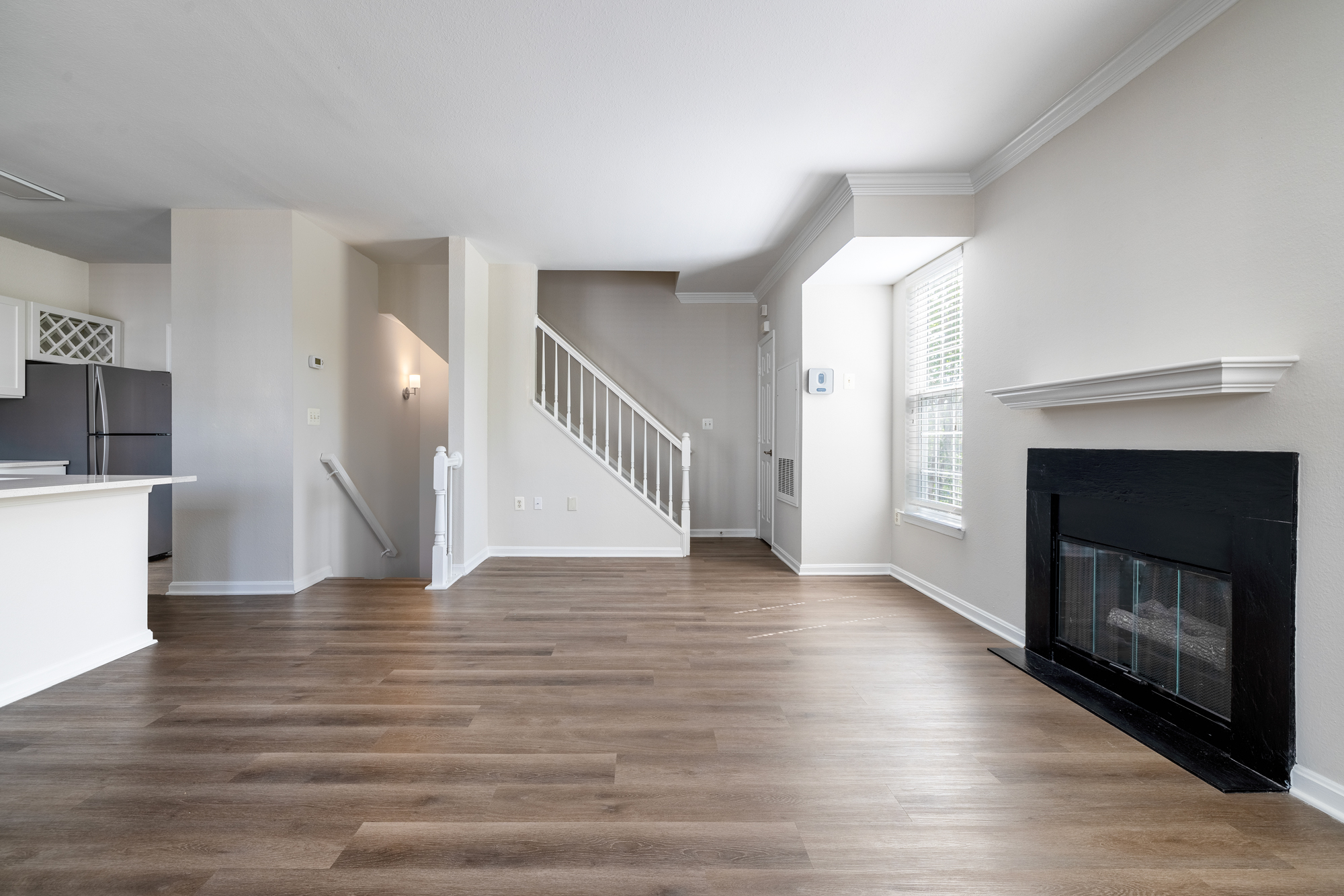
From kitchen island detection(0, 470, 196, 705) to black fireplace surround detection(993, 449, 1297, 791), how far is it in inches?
177

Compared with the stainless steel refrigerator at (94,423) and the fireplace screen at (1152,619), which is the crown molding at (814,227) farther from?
the stainless steel refrigerator at (94,423)

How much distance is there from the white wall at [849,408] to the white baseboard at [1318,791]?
3054 millimetres

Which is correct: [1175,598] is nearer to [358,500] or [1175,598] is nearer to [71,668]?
[71,668]

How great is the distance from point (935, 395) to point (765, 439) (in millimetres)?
2454

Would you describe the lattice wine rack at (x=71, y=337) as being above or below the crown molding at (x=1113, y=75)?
below

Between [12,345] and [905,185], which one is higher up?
[905,185]

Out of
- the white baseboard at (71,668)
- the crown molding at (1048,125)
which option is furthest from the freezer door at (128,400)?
the crown molding at (1048,125)

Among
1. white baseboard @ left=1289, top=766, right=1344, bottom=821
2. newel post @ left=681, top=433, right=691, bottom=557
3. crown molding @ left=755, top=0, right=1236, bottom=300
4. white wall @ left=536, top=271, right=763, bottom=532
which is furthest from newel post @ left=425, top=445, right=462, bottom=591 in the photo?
white baseboard @ left=1289, top=766, right=1344, bottom=821

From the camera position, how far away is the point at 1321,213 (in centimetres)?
179

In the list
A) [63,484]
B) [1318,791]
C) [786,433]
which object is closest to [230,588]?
[63,484]

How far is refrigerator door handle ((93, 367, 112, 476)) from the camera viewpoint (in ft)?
16.8

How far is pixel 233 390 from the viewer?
4348mm

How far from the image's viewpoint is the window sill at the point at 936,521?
151 inches

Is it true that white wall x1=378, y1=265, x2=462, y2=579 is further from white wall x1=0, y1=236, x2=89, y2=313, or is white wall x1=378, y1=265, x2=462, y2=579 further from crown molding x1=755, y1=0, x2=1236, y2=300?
crown molding x1=755, y1=0, x2=1236, y2=300
